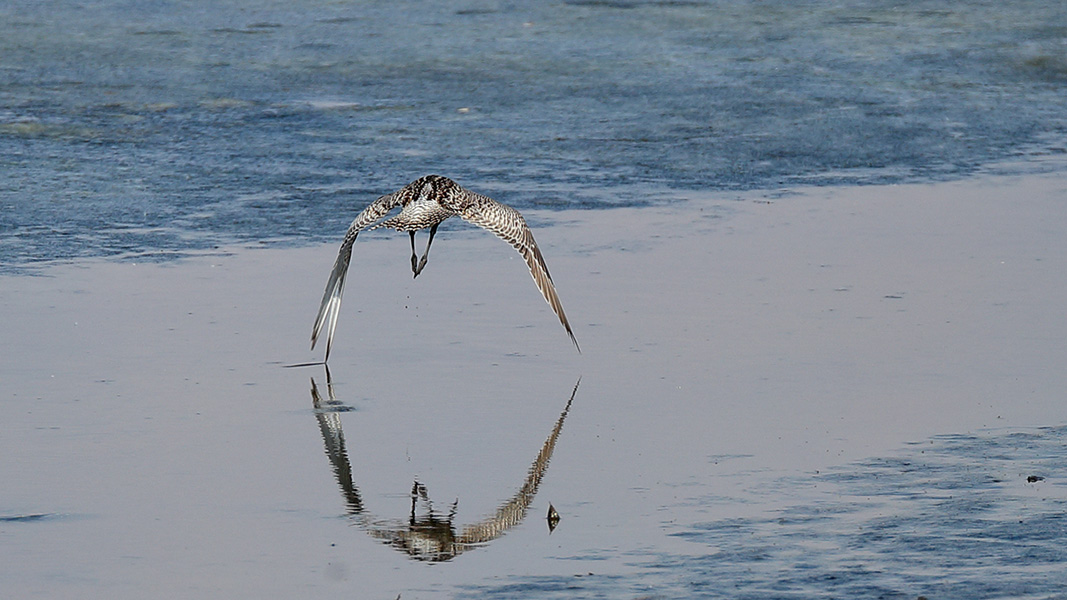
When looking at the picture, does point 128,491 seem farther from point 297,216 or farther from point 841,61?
point 841,61

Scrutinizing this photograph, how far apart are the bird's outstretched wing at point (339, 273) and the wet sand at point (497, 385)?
131 mm

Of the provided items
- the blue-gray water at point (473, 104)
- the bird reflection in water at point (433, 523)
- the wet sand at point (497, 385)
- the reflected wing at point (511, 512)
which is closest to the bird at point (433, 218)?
the wet sand at point (497, 385)

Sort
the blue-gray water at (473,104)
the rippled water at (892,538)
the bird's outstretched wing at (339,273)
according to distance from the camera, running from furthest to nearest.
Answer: the blue-gray water at (473,104) < the bird's outstretched wing at (339,273) < the rippled water at (892,538)

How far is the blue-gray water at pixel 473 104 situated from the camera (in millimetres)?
10562

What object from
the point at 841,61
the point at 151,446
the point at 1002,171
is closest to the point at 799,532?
the point at 151,446

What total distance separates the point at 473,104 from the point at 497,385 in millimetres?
5989

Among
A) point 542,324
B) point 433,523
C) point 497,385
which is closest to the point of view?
point 433,523

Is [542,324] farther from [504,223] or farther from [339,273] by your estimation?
[339,273]

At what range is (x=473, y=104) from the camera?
12859 mm

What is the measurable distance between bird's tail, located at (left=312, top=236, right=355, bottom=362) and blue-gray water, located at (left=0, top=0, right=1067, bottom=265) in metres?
1.77

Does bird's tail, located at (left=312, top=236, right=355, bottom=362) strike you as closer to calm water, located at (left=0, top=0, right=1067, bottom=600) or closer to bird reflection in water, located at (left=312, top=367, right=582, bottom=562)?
calm water, located at (left=0, top=0, right=1067, bottom=600)

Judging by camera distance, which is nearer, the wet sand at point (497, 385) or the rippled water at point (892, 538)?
the rippled water at point (892, 538)

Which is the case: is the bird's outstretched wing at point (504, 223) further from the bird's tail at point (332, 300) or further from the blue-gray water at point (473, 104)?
the blue-gray water at point (473, 104)

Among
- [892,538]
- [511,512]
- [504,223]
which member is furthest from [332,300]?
[892,538]
